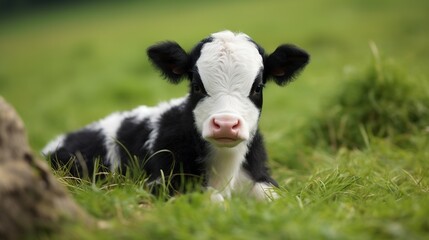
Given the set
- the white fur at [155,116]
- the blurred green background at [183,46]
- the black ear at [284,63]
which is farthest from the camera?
the blurred green background at [183,46]

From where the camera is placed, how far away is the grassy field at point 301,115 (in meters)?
3.62

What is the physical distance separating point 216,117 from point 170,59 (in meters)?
1.12

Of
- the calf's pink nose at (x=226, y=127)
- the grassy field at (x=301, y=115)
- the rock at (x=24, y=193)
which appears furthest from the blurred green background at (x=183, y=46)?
the rock at (x=24, y=193)

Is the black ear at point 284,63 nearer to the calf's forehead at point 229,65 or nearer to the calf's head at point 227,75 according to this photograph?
the calf's head at point 227,75

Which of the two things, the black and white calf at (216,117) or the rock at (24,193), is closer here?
the rock at (24,193)

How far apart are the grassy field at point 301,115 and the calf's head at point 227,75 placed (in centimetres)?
59

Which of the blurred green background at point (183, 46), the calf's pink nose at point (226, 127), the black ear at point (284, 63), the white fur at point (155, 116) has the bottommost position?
the blurred green background at point (183, 46)

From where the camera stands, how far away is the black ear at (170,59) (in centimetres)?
538

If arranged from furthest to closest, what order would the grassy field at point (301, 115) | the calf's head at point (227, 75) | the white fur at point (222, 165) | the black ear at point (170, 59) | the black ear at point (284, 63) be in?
the black ear at point (284, 63) < the black ear at point (170, 59) < the white fur at point (222, 165) < the calf's head at point (227, 75) < the grassy field at point (301, 115)

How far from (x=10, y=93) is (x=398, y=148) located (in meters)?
15.1

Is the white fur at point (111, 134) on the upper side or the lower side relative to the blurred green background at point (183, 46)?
upper

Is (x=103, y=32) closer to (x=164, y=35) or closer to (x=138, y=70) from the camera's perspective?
(x=164, y=35)

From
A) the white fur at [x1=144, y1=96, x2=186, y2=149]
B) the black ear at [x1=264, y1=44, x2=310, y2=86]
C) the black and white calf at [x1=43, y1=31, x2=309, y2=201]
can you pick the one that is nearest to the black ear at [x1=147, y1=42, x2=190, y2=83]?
the black and white calf at [x1=43, y1=31, x2=309, y2=201]

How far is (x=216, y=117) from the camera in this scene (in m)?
4.56
